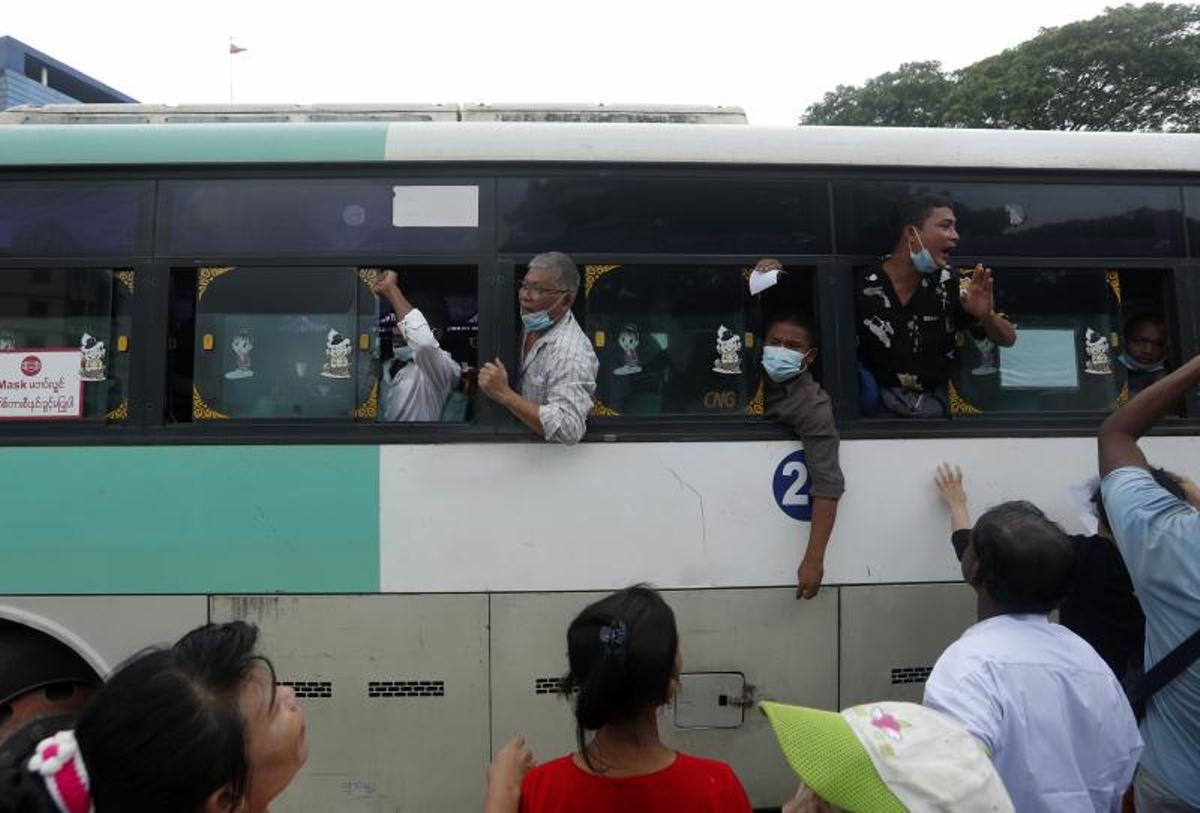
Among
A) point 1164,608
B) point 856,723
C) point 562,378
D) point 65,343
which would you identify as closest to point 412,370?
point 562,378

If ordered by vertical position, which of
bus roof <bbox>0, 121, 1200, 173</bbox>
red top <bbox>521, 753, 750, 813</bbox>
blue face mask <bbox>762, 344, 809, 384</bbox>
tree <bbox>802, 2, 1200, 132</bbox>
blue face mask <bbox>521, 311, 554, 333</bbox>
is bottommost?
red top <bbox>521, 753, 750, 813</bbox>

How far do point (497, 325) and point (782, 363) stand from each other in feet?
4.16

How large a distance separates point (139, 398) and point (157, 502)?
452 millimetres

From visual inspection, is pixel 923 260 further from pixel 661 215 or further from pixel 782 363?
pixel 661 215

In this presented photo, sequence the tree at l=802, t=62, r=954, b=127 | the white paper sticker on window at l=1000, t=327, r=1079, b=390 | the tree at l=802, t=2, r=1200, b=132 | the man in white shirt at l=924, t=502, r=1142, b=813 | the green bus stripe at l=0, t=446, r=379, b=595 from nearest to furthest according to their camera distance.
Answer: the man in white shirt at l=924, t=502, r=1142, b=813 → the green bus stripe at l=0, t=446, r=379, b=595 → the white paper sticker on window at l=1000, t=327, r=1079, b=390 → the tree at l=802, t=2, r=1200, b=132 → the tree at l=802, t=62, r=954, b=127

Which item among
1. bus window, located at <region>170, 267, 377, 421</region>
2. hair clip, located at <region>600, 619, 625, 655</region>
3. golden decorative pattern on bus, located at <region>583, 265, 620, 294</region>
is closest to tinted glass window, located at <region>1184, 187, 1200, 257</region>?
golden decorative pattern on bus, located at <region>583, 265, 620, 294</region>

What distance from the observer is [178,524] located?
3586 mm

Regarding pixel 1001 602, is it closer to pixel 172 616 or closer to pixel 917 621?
pixel 917 621

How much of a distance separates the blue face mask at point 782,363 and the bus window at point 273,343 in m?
1.75

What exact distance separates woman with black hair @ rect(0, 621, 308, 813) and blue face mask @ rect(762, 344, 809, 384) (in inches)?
106

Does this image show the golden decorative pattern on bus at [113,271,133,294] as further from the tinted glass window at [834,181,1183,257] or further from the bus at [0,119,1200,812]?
the tinted glass window at [834,181,1183,257]

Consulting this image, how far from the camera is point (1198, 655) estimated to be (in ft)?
7.48

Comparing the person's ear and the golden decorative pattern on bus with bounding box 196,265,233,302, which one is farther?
the golden decorative pattern on bus with bounding box 196,265,233,302

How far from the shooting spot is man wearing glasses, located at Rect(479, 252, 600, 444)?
3605 mm
